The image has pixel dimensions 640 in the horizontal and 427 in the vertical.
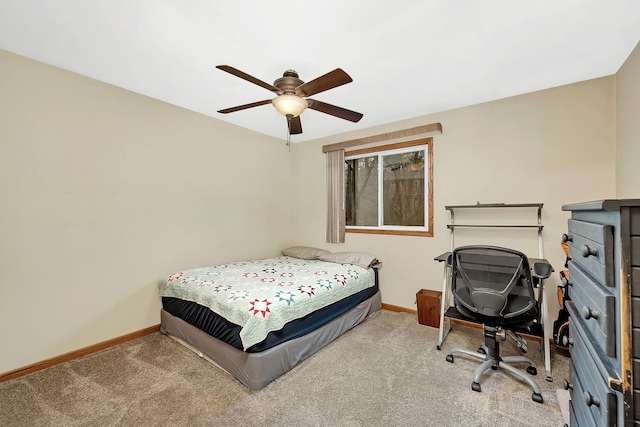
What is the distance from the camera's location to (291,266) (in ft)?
11.0

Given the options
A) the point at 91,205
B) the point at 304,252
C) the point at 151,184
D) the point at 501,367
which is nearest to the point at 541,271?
the point at 501,367

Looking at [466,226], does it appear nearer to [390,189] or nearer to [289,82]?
[390,189]

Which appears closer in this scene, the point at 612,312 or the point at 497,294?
the point at 612,312

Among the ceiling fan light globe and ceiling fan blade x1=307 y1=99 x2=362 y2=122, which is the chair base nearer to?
ceiling fan blade x1=307 y1=99 x2=362 y2=122

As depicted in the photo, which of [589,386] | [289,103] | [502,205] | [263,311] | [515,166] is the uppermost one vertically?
[289,103]

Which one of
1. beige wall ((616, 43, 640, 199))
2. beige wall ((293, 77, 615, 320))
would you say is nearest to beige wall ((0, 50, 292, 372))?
beige wall ((293, 77, 615, 320))

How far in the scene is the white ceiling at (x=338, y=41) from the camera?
5.32ft

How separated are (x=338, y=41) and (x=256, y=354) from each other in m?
2.29

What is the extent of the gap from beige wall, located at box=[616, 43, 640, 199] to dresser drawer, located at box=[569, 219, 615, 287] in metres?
1.57

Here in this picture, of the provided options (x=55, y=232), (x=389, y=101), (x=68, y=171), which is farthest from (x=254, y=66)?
(x=55, y=232)

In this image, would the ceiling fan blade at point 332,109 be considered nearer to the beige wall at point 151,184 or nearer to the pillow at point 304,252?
the beige wall at point 151,184

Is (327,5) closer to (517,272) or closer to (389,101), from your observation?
(389,101)

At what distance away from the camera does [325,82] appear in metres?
1.82

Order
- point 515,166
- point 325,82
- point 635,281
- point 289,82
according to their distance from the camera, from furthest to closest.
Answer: point 515,166, point 289,82, point 325,82, point 635,281
